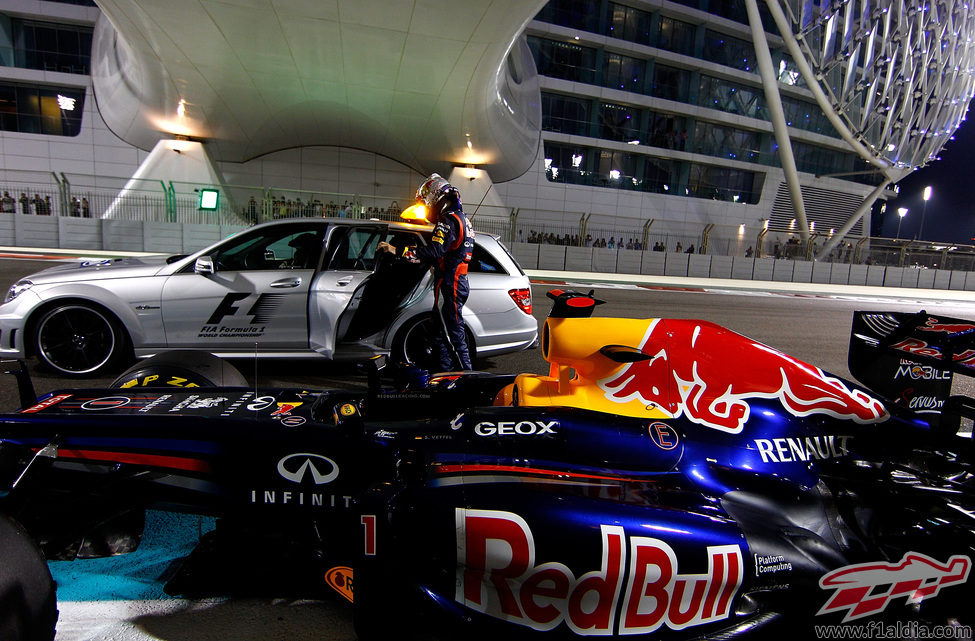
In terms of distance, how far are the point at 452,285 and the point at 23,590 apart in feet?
12.1

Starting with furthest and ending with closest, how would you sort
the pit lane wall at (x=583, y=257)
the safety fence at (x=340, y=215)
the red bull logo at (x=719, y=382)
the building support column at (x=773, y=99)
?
1. the building support column at (x=773, y=99)
2. the safety fence at (x=340, y=215)
3. the pit lane wall at (x=583, y=257)
4. the red bull logo at (x=719, y=382)

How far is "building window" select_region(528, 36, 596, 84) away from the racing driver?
111ft

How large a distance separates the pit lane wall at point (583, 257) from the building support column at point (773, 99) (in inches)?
105

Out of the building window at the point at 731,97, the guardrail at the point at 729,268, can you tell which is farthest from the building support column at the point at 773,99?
the building window at the point at 731,97

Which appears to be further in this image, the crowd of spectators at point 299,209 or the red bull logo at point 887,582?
the crowd of spectators at point 299,209

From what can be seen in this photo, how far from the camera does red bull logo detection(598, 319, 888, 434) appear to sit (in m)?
2.47

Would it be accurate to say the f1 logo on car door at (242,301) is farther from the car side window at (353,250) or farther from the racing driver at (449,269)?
the racing driver at (449,269)

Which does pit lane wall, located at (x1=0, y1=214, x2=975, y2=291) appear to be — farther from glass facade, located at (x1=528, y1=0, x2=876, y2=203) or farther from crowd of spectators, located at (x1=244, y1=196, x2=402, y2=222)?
glass facade, located at (x1=528, y1=0, x2=876, y2=203)

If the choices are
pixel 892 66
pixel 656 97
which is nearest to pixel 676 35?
pixel 656 97

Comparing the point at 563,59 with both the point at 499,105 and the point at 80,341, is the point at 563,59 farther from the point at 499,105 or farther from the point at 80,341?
the point at 80,341

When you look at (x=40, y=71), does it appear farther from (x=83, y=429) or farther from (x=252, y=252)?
(x=83, y=429)

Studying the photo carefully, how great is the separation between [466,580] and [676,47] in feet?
147

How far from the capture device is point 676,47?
38781 millimetres

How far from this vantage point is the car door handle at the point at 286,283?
4.91 metres
